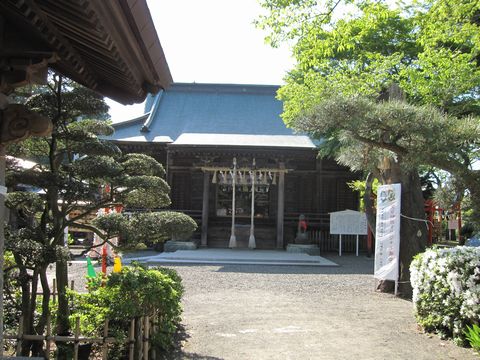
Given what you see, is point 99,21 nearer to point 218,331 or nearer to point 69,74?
point 69,74

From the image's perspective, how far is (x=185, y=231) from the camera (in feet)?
18.0

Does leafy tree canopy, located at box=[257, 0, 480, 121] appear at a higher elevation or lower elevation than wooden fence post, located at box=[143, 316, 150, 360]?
higher

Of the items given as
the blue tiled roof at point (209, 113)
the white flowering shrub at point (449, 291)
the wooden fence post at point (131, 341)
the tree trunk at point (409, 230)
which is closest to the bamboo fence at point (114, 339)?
the wooden fence post at point (131, 341)

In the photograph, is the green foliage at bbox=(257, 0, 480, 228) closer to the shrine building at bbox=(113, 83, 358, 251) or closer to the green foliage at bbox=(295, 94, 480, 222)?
the green foliage at bbox=(295, 94, 480, 222)

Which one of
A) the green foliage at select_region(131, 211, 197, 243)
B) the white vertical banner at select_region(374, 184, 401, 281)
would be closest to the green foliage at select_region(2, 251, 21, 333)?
the green foliage at select_region(131, 211, 197, 243)

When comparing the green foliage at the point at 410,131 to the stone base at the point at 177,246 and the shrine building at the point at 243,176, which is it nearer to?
the shrine building at the point at 243,176

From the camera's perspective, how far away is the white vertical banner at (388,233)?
898 centimetres

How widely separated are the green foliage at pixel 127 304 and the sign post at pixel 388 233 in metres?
5.11

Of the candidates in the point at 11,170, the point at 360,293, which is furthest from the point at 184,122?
the point at 11,170

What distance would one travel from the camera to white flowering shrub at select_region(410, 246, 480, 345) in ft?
18.1

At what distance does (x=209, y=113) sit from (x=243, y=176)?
5722 millimetres

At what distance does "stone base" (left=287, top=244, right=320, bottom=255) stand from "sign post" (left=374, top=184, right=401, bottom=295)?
22.9 feet

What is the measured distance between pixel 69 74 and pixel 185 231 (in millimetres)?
2355

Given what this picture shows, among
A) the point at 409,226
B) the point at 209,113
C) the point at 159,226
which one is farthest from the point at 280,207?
the point at 159,226
